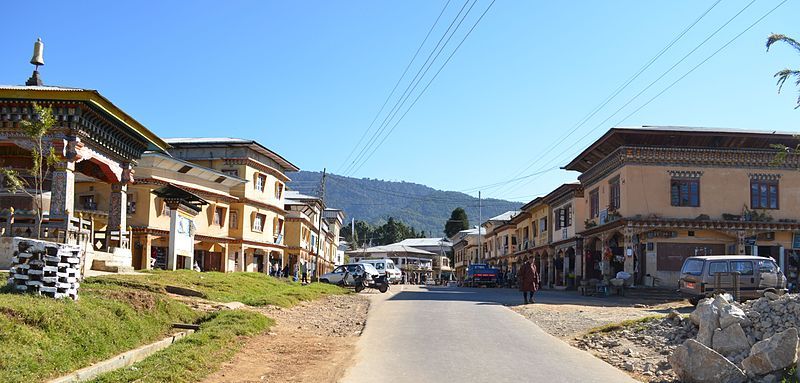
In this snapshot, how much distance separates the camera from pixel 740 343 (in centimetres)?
1073

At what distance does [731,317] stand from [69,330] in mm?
10258

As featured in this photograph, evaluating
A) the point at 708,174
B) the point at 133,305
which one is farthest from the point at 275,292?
the point at 708,174

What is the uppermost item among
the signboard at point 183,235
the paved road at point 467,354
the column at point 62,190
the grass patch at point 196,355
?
the column at point 62,190

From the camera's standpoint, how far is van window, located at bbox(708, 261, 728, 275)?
Answer: 23.5 m

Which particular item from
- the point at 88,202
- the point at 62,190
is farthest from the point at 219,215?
the point at 62,190

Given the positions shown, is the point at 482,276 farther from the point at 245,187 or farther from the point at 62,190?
the point at 62,190

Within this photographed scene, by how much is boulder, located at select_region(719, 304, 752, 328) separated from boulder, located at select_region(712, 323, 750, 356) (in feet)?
0.37

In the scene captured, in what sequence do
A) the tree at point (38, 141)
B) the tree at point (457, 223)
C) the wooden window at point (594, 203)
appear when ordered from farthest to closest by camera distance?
1. the tree at point (457, 223)
2. the wooden window at point (594, 203)
3. the tree at point (38, 141)

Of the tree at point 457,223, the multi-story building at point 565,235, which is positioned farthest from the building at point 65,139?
the tree at point 457,223

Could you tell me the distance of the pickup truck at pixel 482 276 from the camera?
52.2 meters

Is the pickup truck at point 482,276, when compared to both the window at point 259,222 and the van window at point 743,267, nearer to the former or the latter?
the window at point 259,222

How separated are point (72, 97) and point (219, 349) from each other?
35.9 ft

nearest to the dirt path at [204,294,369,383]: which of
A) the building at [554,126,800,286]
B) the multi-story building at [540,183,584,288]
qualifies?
the building at [554,126,800,286]

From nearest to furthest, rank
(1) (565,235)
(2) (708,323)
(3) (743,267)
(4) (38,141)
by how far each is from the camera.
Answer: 1. (2) (708,323)
2. (4) (38,141)
3. (3) (743,267)
4. (1) (565,235)
